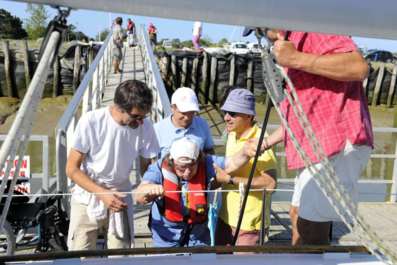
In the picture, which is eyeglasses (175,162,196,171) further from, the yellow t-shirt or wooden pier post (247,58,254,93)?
wooden pier post (247,58,254,93)

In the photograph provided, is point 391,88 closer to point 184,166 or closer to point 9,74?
point 9,74

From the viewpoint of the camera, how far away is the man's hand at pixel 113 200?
2.99 meters

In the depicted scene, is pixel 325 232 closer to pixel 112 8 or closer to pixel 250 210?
pixel 250 210

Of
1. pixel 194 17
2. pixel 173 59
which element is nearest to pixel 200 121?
pixel 194 17

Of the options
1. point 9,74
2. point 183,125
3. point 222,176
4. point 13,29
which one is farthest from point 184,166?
point 13,29

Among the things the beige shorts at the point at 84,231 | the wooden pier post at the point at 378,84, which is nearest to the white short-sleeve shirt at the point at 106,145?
the beige shorts at the point at 84,231

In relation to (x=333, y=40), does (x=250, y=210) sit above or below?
below

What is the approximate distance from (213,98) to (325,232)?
2186 centimetres

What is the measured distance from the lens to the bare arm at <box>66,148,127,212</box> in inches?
117

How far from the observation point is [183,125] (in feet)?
11.6

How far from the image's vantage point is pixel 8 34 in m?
37.9

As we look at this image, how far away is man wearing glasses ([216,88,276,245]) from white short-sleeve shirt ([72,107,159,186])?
589mm

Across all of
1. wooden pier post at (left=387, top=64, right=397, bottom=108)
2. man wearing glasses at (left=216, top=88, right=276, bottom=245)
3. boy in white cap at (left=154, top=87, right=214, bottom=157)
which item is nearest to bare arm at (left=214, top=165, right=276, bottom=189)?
man wearing glasses at (left=216, top=88, right=276, bottom=245)

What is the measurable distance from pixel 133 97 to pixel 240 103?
2.30 ft
